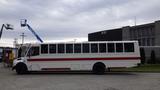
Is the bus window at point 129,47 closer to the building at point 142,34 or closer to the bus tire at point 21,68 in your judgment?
the bus tire at point 21,68

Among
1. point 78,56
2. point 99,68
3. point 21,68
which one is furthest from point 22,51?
point 99,68

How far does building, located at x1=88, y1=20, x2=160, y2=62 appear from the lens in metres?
53.8

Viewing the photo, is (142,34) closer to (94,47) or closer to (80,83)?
(94,47)

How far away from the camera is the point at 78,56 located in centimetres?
2680

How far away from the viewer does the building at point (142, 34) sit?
177ft

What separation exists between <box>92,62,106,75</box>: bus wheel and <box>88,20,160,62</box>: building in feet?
67.3

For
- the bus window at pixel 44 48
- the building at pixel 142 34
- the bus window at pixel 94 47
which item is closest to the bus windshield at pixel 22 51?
the bus window at pixel 44 48

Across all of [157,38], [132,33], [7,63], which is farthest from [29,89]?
[132,33]

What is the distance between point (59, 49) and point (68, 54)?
86 centimetres

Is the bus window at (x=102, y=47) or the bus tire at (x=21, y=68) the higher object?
the bus window at (x=102, y=47)

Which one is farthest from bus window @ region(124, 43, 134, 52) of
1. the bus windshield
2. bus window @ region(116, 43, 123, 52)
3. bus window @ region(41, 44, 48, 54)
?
the bus windshield

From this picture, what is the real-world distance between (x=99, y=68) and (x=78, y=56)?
76.5 inches

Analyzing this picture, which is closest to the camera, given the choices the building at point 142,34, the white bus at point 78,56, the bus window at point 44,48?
the white bus at point 78,56

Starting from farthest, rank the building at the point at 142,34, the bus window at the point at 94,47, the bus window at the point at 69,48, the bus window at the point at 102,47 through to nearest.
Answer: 1. the building at the point at 142,34
2. the bus window at the point at 69,48
3. the bus window at the point at 94,47
4. the bus window at the point at 102,47
